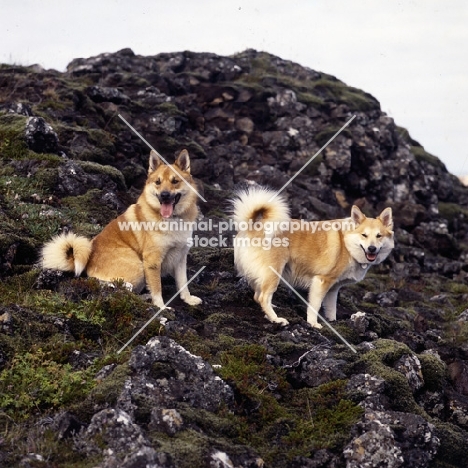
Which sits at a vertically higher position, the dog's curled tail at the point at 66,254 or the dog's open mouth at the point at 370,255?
the dog's open mouth at the point at 370,255

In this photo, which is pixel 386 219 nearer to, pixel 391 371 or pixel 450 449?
pixel 391 371

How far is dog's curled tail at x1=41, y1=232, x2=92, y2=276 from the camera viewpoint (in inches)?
327

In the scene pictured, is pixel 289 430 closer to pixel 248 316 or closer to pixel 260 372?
pixel 260 372

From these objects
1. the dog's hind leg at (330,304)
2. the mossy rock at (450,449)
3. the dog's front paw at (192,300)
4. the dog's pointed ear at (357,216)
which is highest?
the dog's pointed ear at (357,216)

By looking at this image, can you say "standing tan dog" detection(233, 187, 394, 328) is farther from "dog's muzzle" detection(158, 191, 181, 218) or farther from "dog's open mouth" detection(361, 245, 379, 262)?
"dog's muzzle" detection(158, 191, 181, 218)

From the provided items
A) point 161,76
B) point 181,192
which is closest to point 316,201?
point 161,76

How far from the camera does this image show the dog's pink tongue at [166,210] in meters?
8.70

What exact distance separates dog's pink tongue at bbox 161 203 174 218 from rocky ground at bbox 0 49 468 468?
130 centimetres

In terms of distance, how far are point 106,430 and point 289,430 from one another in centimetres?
190

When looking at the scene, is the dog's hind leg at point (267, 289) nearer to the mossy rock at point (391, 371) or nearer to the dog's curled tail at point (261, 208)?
the dog's curled tail at point (261, 208)

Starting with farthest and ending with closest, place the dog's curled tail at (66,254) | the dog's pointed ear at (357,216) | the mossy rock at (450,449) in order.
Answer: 1. the dog's pointed ear at (357,216)
2. the dog's curled tail at (66,254)
3. the mossy rock at (450,449)

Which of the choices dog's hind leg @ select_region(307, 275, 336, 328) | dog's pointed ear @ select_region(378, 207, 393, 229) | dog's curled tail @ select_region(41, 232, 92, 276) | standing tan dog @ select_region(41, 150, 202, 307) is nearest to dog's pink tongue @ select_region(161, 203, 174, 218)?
standing tan dog @ select_region(41, 150, 202, 307)

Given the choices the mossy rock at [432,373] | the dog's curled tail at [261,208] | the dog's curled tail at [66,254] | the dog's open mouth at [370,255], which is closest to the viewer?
the mossy rock at [432,373]

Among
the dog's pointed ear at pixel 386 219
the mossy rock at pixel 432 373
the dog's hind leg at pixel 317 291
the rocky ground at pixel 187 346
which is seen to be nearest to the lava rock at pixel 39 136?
the rocky ground at pixel 187 346
